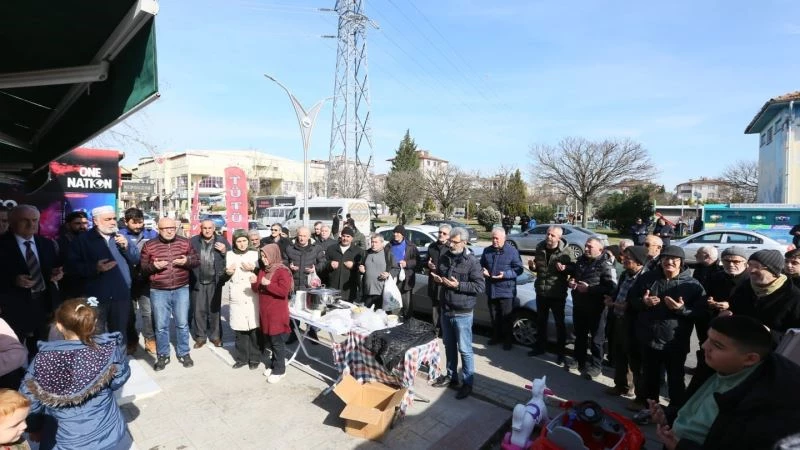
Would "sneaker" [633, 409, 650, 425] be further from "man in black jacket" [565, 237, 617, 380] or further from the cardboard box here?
the cardboard box

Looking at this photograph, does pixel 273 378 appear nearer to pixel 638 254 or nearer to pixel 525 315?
pixel 525 315

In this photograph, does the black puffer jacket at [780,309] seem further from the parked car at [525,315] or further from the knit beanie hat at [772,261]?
the parked car at [525,315]

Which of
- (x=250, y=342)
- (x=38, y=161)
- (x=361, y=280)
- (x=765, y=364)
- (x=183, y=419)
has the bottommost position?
(x=183, y=419)

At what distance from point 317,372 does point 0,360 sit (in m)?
3.20

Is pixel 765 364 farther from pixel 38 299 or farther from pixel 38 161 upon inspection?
pixel 38 161

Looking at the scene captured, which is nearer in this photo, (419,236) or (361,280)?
Answer: (361,280)

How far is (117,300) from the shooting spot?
15.1 feet

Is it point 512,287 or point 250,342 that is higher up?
point 512,287

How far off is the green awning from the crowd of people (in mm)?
1158

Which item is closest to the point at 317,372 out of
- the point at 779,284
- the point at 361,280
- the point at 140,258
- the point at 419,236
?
the point at 361,280

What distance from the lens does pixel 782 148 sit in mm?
21812

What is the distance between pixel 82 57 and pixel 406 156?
5732 centimetres

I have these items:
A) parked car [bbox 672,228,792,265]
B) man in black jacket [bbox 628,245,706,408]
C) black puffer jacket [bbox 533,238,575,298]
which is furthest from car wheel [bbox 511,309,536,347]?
parked car [bbox 672,228,792,265]

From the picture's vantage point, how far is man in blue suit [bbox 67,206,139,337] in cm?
442
